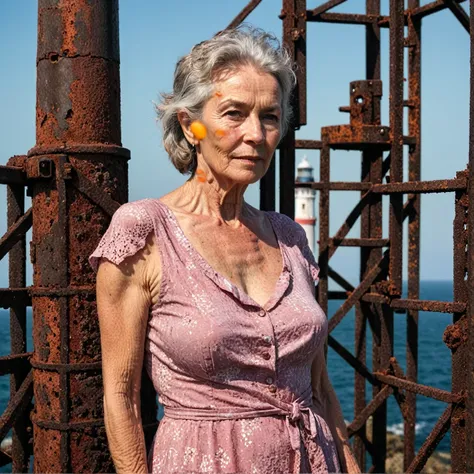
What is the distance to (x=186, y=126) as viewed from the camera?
2.44 meters

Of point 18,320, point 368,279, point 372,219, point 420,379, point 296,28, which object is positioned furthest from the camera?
point 420,379

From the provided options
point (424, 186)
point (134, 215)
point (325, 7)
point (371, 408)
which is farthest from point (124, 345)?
point (325, 7)

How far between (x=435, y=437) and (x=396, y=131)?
7.80ft

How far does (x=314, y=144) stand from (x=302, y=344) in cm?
502

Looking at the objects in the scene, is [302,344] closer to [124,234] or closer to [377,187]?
[124,234]

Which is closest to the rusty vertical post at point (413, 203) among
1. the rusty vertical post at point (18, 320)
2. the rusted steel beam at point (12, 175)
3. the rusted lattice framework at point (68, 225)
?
the rusted lattice framework at point (68, 225)

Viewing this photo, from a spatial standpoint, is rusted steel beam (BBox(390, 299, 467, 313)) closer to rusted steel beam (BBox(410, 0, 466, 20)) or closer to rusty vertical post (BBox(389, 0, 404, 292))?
rusty vertical post (BBox(389, 0, 404, 292))

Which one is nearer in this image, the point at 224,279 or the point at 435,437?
the point at 224,279

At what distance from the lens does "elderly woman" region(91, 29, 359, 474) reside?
2215 mm

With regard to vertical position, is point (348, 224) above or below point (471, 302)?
above

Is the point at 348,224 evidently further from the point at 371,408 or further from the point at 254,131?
the point at 254,131

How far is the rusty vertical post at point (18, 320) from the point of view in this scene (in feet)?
12.2

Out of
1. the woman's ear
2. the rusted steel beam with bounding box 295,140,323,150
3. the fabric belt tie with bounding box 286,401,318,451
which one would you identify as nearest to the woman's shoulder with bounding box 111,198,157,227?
the woman's ear

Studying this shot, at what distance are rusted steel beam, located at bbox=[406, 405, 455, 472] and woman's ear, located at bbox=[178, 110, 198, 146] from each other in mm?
3177
